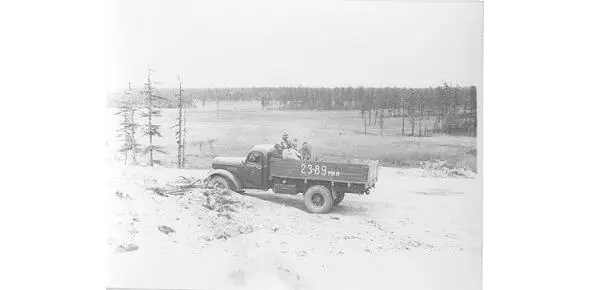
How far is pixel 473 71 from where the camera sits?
166 inches

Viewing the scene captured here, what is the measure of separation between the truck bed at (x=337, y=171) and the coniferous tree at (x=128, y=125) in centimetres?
105

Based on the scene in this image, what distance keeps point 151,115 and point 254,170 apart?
0.80 meters

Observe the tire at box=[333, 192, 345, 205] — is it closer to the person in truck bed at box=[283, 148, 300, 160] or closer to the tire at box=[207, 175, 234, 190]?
the person in truck bed at box=[283, 148, 300, 160]

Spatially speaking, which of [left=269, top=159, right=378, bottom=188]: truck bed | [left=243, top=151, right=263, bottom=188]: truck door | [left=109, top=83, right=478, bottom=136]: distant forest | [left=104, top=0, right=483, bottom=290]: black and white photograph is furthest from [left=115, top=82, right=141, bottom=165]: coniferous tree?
[left=269, top=159, right=378, bottom=188]: truck bed

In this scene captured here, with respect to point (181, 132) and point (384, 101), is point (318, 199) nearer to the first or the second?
point (384, 101)

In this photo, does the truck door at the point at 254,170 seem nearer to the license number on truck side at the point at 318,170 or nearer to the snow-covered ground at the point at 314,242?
the snow-covered ground at the point at 314,242

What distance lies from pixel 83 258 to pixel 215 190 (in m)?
1.00

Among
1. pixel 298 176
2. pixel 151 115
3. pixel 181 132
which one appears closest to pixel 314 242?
pixel 298 176

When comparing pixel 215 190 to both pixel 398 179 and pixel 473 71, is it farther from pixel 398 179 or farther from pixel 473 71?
pixel 473 71

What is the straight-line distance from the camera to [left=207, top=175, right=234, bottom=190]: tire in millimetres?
4430

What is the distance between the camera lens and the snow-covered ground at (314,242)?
426cm
